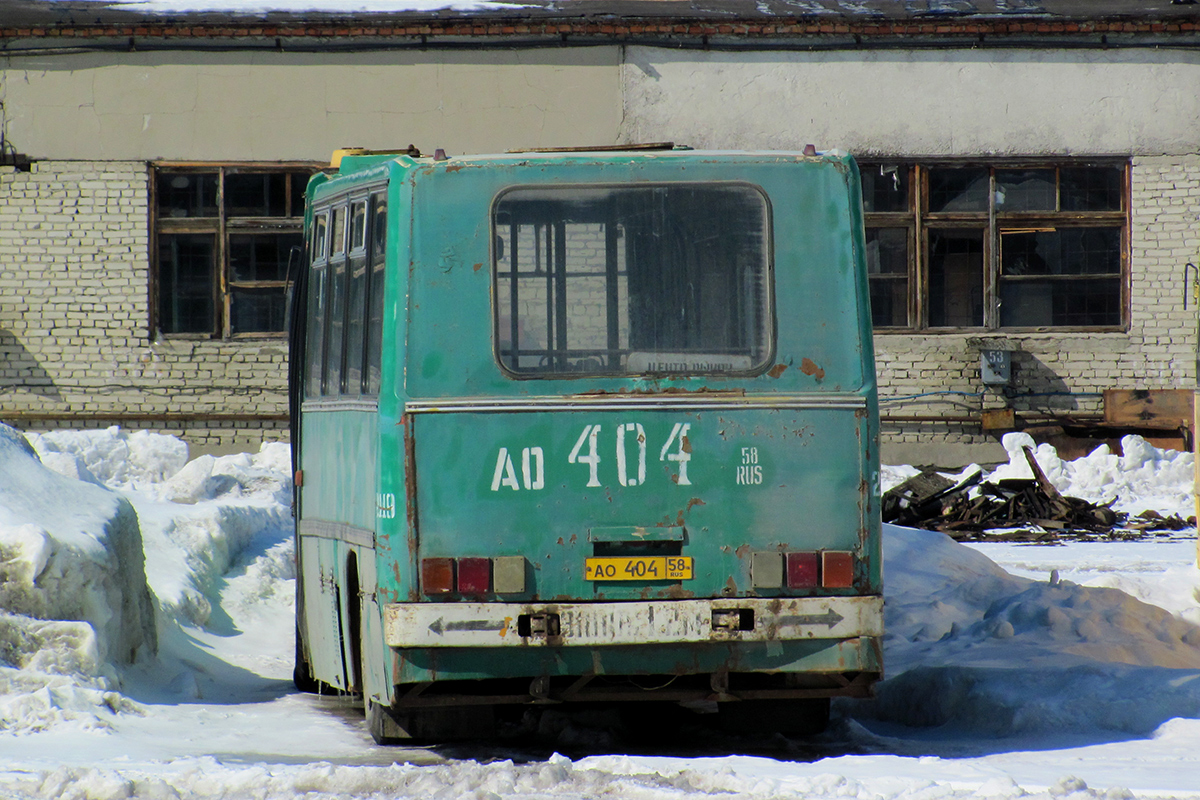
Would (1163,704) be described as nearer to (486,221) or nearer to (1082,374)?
(486,221)

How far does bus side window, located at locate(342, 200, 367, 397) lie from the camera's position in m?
6.52

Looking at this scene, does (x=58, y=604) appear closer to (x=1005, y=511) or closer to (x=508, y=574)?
(x=508, y=574)

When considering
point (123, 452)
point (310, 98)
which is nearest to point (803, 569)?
point (123, 452)

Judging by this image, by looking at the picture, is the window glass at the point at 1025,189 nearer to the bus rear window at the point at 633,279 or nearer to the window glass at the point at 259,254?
the window glass at the point at 259,254

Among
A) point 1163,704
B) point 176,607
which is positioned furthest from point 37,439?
point 1163,704

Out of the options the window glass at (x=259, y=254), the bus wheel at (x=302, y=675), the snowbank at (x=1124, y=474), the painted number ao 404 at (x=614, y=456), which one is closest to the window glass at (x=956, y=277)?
the snowbank at (x=1124, y=474)

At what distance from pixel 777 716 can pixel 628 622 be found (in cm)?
114

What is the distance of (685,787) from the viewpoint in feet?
17.3

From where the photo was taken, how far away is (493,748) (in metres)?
6.47

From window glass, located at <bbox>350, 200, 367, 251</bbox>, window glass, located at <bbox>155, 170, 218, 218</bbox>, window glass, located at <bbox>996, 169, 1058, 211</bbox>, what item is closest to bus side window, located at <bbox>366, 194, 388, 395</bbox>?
window glass, located at <bbox>350, 200, 367, 251</bbox>

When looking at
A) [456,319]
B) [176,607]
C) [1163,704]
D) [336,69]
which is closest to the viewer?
[456,319]

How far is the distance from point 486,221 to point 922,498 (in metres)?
11.6

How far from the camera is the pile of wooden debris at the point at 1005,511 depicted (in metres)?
16.2

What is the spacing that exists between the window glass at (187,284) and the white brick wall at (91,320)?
0.25 meters
